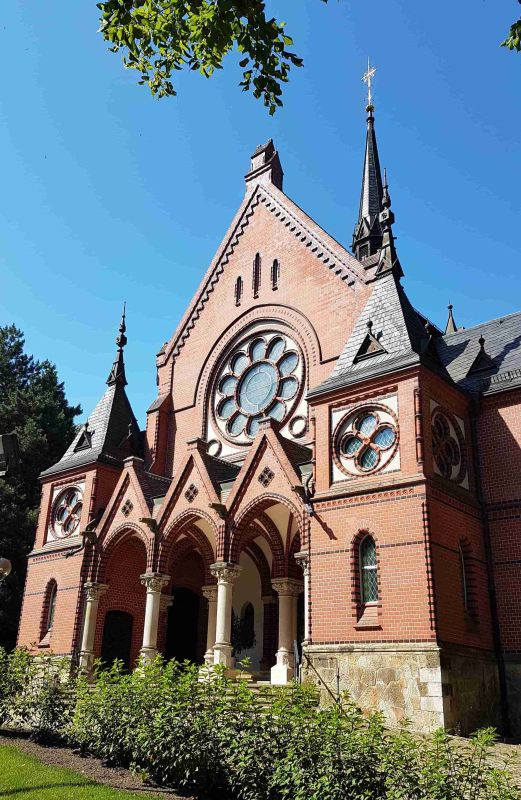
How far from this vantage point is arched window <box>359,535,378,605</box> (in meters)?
16.1

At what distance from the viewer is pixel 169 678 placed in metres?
12.3

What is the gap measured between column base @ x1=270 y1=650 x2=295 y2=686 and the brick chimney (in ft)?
60.1

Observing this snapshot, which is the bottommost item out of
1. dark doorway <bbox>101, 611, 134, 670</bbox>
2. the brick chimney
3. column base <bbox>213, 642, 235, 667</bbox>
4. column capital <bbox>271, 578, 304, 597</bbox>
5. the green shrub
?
the green shrub

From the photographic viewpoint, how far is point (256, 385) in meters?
25.6

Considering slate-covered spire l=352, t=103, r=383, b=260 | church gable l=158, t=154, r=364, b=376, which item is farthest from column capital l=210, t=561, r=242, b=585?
slate-covered spire l=352, t=103, r=383, b=260

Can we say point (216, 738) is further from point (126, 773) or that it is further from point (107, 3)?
point (107, 3)

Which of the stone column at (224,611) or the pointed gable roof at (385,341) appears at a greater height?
the pointed gable roof at (385,341)

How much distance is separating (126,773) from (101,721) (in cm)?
135

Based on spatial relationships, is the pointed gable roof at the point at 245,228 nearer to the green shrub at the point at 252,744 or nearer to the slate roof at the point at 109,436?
the slate roof at the point at 109,436

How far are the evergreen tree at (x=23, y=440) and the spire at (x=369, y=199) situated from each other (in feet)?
65.4

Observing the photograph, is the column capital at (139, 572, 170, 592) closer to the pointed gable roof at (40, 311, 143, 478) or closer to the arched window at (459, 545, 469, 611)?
the pointed gable roof at (40, 311, 143, 478)

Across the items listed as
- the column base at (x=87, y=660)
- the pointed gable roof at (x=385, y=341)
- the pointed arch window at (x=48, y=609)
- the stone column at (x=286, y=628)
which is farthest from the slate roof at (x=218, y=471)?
the pointed arch window at (x=48, y=609)

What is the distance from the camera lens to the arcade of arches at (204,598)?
1975cm

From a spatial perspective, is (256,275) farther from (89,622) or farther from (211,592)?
(89,622)
